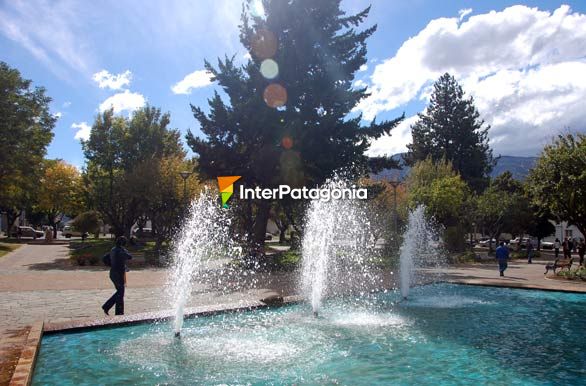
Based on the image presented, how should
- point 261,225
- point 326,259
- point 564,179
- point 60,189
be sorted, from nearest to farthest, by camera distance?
point 326,259
point 564,179
point 261,225
point 60,189

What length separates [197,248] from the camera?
38.1ft

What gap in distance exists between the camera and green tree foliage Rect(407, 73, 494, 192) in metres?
55.3

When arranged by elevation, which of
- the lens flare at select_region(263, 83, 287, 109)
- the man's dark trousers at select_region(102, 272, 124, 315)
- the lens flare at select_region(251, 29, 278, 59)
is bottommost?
the man's dark trousers at select_region(102, 272, 124, 315)

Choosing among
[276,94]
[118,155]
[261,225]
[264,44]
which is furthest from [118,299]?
[118,155]

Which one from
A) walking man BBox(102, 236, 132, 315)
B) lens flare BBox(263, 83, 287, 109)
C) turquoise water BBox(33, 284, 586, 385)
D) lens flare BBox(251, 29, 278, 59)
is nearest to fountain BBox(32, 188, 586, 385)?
turquoise water BBox(33, 284, 586, 385)

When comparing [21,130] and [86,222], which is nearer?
[21,130]

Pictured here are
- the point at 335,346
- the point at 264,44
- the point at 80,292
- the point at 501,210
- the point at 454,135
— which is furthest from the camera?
the point at 454,135

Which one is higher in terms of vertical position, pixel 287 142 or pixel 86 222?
pixel 287 142

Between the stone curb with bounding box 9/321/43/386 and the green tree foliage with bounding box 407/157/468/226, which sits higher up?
the green tree foliage with bounding box 407/157/468/226

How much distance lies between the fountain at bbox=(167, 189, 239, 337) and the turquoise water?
0.99 metres

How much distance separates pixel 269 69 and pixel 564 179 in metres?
13.8

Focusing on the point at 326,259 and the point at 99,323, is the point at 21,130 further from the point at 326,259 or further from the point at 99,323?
the point at 99,323

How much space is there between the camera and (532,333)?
9188 millimetres

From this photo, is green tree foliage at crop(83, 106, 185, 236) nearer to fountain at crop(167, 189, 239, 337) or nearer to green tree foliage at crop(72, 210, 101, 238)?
green tree foliage at crop(72, 210, 101, 238)
